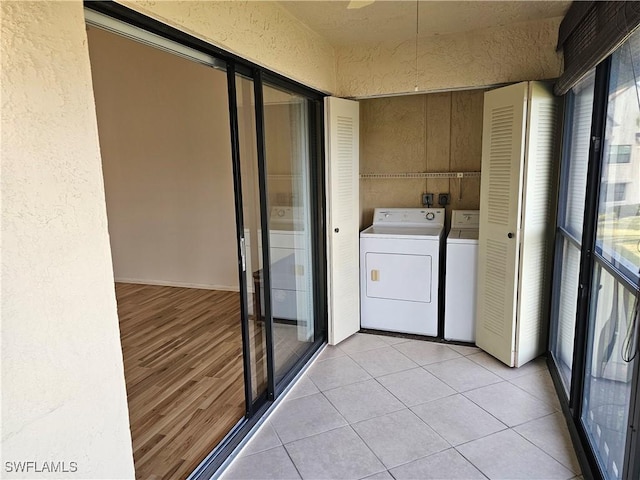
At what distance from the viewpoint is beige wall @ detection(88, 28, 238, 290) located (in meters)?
4.71

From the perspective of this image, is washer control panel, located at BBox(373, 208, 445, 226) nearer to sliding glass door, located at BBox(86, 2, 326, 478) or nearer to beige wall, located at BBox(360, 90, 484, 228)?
beige wall, located at BBox(360, 90, 484, 228)

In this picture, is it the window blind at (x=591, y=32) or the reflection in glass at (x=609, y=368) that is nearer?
the window blind at (x=591, y=32)

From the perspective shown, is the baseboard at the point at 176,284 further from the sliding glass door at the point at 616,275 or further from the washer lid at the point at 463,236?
the sliding glass door at the point at 616,275

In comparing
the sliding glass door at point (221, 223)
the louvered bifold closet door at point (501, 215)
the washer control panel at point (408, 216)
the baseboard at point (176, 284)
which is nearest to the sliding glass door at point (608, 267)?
the louvered bifold closet door at point (501, 215)

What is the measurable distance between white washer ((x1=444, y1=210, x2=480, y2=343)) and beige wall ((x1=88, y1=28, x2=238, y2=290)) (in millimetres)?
2475

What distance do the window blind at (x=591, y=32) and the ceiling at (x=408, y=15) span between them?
19 cm

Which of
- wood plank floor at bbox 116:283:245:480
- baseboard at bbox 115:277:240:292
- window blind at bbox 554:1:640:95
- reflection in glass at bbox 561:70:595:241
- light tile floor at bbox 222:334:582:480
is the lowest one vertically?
light tile floor at bbox 222:334:582:480

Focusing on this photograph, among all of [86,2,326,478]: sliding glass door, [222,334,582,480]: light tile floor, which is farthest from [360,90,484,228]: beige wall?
[222,334,582,480]: light tile floor

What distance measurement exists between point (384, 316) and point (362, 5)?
2.42m

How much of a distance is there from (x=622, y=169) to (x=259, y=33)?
183 cm

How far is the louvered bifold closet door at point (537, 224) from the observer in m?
2.78

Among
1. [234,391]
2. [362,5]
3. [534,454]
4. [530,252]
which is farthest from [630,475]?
[362,5]

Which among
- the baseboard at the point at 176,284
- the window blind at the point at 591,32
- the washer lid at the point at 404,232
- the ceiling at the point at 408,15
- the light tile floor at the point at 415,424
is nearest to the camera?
the window blind at the point at 591,32

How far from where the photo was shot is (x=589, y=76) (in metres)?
2.30
